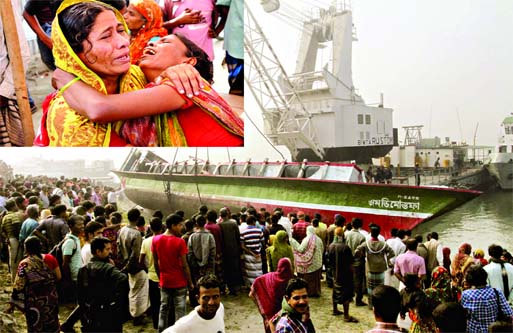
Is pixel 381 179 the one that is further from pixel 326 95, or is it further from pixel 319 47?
pixel 319 47

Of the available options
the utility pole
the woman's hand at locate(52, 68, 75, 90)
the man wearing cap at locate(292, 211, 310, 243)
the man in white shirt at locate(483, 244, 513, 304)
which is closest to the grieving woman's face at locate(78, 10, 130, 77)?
the woman's hand at locate(52, 68, 75, 90)

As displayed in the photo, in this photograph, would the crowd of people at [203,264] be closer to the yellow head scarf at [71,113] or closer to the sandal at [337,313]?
the sandal at [337,313]

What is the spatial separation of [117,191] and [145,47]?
1.51 m

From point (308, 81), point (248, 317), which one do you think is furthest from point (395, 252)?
point (308, 81)

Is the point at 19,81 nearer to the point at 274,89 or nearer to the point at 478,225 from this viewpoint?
the point at 274,89

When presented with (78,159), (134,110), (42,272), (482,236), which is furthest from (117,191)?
(482,236)

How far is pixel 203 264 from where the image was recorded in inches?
164

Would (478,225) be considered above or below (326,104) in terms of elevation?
below

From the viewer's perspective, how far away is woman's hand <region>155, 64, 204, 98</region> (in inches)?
188

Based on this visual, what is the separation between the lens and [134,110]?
4.68m

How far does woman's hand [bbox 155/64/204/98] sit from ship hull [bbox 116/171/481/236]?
91cm

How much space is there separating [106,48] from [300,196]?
7.87 ft

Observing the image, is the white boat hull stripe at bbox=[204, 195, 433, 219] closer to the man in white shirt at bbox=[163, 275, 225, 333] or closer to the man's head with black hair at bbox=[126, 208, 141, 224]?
the man's head with black hair at bbox=[126, 208, 141, 224]

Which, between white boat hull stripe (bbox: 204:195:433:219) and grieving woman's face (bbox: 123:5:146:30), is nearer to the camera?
white boat hull stripe (bbox: 204:195:433:219)
